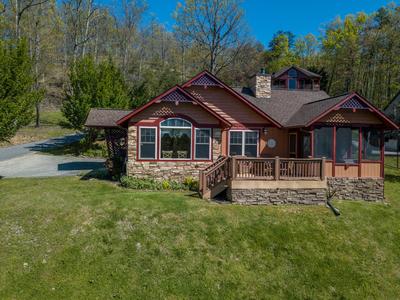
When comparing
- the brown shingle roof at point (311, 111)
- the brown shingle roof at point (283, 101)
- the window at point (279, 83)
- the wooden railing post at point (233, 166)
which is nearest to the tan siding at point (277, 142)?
the brown shingle roof at point (283, 101)

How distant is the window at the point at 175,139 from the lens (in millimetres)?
15648

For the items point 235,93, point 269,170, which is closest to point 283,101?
point 235,93

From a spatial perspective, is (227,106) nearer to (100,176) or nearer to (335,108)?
(335,108)

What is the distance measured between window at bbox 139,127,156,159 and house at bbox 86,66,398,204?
0.04 metres

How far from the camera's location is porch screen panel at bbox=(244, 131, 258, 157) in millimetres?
17125

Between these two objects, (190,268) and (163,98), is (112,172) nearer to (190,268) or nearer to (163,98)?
(163,98)

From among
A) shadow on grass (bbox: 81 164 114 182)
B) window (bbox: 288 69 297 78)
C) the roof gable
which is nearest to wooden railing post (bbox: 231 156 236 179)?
the roof gable

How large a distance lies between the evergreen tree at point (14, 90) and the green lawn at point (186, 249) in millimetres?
3706

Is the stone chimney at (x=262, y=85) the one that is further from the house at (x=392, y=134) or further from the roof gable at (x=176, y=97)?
the house at (x=392, y=134)

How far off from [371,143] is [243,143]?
613 centimetres

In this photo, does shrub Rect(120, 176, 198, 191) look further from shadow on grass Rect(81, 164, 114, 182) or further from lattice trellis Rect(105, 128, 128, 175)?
lattice trellis Rect(105, 128, 128, 175)

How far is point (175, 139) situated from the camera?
15.8 m

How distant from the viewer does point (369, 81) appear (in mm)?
43250

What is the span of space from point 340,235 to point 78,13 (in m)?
38.0
